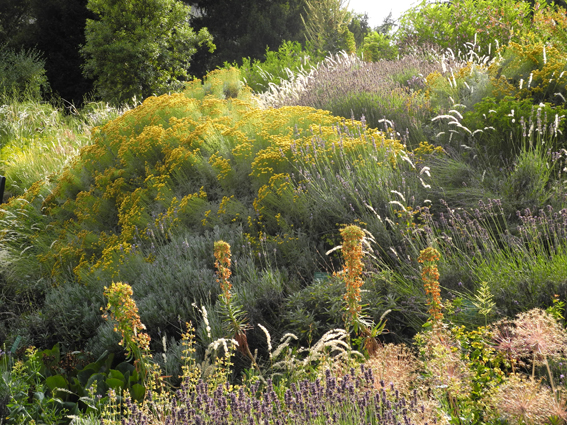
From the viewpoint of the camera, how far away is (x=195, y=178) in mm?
5512

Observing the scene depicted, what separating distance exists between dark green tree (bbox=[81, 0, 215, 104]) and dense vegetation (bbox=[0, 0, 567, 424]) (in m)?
7.59

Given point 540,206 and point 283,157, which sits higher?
point 283,157

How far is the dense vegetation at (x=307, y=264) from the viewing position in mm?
2318

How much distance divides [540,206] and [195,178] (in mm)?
3425

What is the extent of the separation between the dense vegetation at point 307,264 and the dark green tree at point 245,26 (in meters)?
Answer: 15.5

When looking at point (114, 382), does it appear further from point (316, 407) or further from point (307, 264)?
point (307, 264)

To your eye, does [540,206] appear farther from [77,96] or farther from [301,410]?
[77,96]

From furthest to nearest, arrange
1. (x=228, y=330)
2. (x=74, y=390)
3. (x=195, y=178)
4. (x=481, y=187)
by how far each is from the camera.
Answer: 1. (x=195, y=178)
2. (x=481, y=187)
3. (x=228, y=330)
4. (x=74, y=390)

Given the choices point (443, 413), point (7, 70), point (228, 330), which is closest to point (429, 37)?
point (228, 330)

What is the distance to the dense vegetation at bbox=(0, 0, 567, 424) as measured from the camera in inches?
91.3

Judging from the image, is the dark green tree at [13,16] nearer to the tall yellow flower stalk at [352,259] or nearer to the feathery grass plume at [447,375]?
the tall yellow flower stalk at [352,259]

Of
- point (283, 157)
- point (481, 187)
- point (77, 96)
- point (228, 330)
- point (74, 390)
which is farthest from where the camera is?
point (77, 96)

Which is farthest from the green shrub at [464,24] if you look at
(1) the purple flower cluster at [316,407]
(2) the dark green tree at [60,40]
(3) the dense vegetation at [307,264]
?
(2) the dark green tree at [60,40]

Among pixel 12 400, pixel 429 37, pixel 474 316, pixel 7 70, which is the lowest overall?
pixel 474 316
